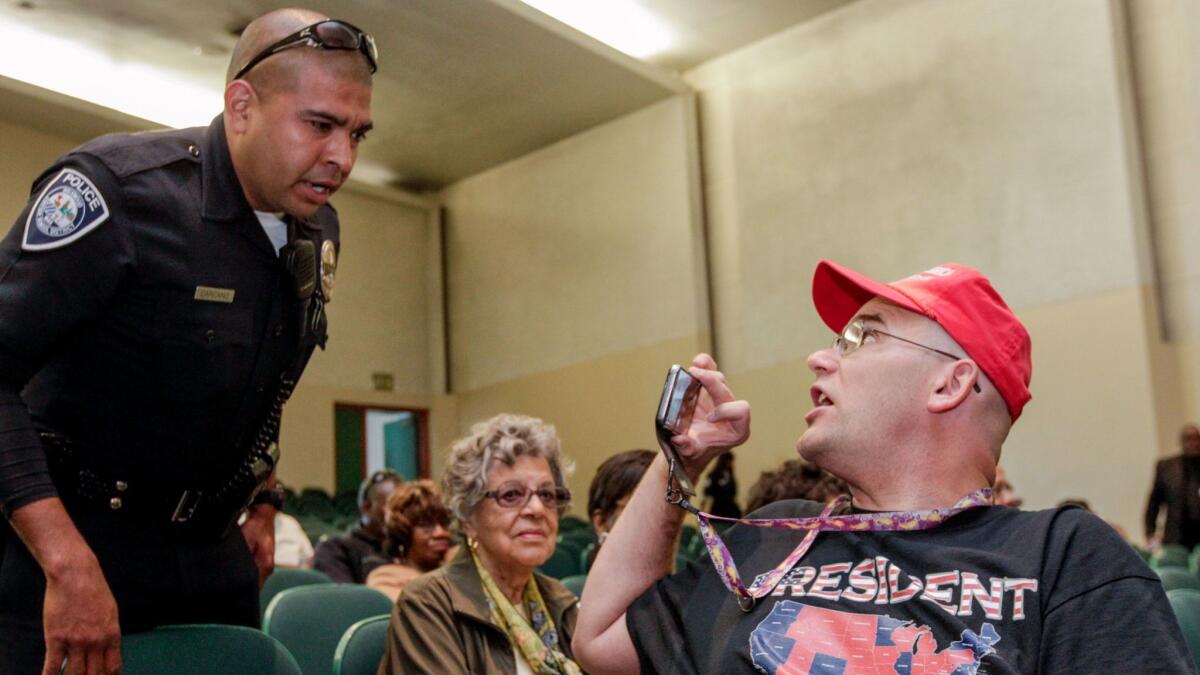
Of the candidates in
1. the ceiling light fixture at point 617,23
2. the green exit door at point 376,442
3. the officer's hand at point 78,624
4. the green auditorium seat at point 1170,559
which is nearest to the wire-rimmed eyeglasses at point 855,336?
the officer's hand at point 78,624

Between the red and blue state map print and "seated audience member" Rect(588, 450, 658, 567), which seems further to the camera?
"seated audience member" Rect(588, 450, 658, 567)

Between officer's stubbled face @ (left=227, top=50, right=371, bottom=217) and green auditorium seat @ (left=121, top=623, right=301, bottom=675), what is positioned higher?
officer's stubbled face @ (left=227, top=50, right=371, bottom=217)

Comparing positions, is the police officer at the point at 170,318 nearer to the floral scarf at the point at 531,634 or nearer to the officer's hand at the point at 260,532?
the officer's hand at the point at 260,532

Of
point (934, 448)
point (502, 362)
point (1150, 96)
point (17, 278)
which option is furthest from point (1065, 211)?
point (17, 278)

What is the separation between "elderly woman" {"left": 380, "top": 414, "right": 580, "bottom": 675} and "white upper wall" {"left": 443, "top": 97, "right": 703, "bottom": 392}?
7552 millimetres

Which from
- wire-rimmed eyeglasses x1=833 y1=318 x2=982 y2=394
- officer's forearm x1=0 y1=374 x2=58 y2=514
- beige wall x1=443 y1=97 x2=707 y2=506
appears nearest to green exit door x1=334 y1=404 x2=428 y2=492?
beige wall x1=443 y1=97 x2=707 y2=506

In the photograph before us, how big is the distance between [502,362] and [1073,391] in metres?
5.85

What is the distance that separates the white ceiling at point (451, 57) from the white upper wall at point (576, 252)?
37 centimetres

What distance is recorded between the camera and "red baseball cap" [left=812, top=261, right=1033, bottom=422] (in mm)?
1592

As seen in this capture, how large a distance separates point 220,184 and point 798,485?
64.7 inches

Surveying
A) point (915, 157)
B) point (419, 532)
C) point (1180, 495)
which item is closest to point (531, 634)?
point (419, 532)

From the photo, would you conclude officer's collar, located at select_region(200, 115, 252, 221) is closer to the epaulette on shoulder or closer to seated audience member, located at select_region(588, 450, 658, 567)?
the epaulette on shoulder

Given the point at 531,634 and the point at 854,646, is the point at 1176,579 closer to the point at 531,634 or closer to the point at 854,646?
the point at 531,634

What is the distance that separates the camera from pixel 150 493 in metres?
1.76
